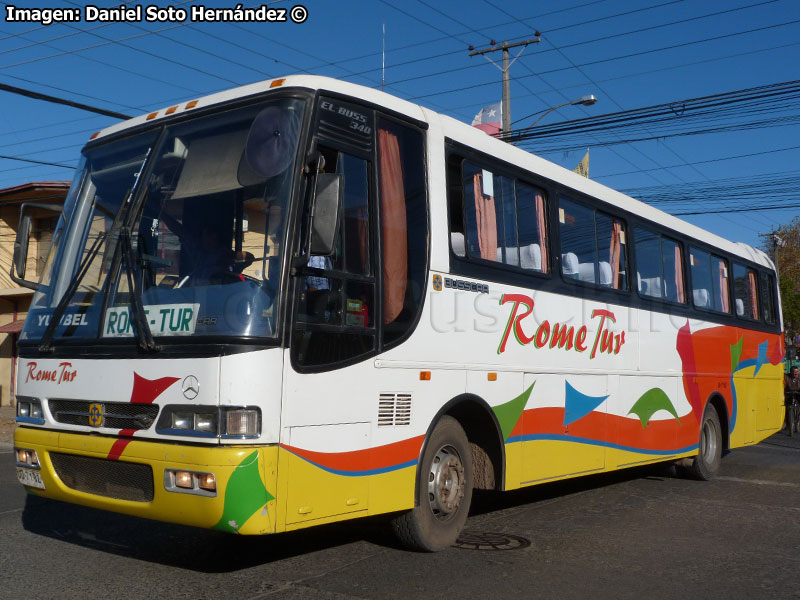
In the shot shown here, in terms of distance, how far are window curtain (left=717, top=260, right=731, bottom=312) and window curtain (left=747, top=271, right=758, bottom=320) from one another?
4.04 ft

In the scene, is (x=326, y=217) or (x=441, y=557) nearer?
(x=326, y=217)

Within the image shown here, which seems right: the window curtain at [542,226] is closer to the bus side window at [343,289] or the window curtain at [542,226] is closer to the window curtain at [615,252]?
the window curtain at [615,252]

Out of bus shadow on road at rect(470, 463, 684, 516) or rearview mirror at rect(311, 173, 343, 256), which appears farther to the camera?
bus shadow on road at rect(470, 463, 684, 516)

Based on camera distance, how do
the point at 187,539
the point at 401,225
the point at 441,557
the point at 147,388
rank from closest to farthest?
the point at 147,388
the point at 401,225
the point at 441,557
the point at 187,539

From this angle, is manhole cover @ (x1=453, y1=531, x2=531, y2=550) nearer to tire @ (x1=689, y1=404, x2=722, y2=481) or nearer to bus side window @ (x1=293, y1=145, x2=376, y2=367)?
bus side window @ (x1=293, y1=145, x2=376, y2=367)

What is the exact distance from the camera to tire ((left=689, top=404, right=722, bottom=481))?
11.6 meters

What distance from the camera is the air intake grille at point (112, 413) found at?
17.3 ft

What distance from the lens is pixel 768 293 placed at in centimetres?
1466

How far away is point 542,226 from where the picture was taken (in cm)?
806

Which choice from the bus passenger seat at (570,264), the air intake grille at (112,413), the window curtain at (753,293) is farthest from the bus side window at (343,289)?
the window curtain at (753,293)

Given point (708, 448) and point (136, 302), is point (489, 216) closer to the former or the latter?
point (136, 302)

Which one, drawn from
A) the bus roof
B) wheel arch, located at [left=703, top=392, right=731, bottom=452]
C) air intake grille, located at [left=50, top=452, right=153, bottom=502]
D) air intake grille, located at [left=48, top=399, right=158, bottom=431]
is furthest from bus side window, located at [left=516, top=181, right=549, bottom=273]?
wheel arch, located at [left=703, top=392, right=731, bottom=452]

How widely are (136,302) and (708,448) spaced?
9.13 metres

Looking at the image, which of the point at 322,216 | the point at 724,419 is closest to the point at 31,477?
the point at 322,216
